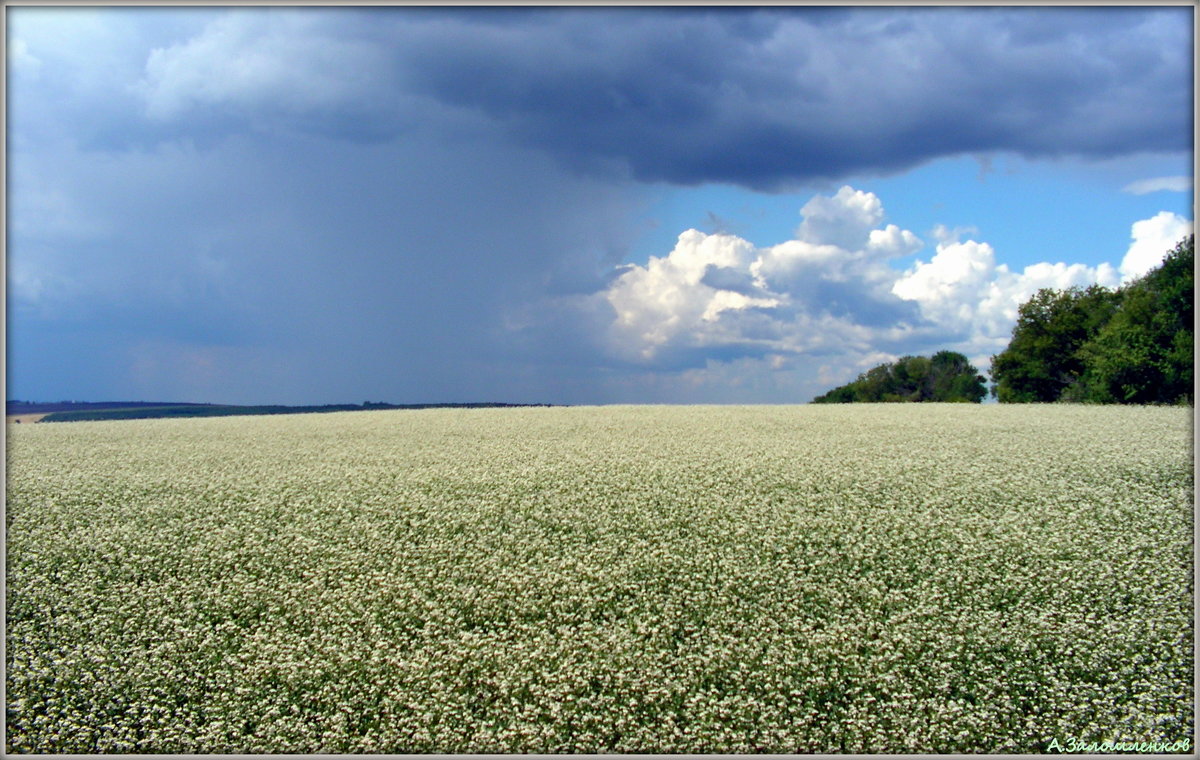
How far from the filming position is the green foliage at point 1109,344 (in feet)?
143

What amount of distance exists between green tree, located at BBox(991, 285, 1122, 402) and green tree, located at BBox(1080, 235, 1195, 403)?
6.25 metres

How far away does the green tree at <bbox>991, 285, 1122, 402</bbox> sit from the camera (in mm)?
54438

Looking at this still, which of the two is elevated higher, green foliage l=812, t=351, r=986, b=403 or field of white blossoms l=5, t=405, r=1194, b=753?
green foliage l=812, t=351, r=986, b=403

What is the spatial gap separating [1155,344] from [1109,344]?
9.07 ft

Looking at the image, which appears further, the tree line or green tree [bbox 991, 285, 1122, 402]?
green tree [bbox 991, 285, 1122, 402]

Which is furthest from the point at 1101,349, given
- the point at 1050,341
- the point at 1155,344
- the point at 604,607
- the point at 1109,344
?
the point at 604,607

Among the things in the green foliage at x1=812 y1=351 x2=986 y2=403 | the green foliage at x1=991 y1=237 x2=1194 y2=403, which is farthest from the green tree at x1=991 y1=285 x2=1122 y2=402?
the green foliage at x1=812 y1=351 x2=986 y2=403

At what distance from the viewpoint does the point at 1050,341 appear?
179 feet

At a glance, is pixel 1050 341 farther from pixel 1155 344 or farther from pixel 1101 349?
pixel 1155 344

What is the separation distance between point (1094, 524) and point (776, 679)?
10.1 metres

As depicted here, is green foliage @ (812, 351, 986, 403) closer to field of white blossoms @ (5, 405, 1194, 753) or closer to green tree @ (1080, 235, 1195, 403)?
green tree @ (1080, 235, 1195, 403)

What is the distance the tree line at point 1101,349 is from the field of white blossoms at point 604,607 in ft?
91.0

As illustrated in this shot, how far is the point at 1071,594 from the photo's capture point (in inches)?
515

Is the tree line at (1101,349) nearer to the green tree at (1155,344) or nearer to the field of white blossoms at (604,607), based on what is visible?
the green tree at (1155,344)
